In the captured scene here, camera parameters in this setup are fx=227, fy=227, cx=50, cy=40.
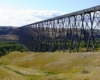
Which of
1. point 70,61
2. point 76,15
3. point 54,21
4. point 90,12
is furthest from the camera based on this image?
point 54,21

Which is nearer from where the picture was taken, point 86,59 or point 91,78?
point 91,78

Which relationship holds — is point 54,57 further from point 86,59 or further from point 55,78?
point 55,78

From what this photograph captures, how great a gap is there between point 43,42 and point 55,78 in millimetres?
95052

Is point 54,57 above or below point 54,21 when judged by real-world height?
below

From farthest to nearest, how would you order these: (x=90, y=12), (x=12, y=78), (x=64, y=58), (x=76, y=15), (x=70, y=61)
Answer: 1. (x=76, y=15)
2. (x=90, y=12)
3. (x=64, y=58)
4. (x=70, y=61)
5. (x=12, y=78)

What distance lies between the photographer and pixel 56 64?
1900 inches

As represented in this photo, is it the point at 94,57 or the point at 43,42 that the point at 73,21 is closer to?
the point at 94,57

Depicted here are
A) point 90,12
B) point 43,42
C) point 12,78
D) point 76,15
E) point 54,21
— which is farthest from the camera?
point 43,42

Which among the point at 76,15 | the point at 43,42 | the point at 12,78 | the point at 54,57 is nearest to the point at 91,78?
the point at 12,78

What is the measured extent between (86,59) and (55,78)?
48.2ft

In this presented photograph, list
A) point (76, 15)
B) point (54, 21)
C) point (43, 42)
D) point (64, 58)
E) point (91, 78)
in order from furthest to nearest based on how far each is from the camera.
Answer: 1. point (43, 42)
2. point (54, 21)
3. point (76, 15)
4. point (64, 58)
5. point (91, 78)

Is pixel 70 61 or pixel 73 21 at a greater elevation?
pixel 73 21

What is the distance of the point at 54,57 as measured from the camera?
5562cm

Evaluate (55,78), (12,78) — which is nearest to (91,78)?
(55,78)
